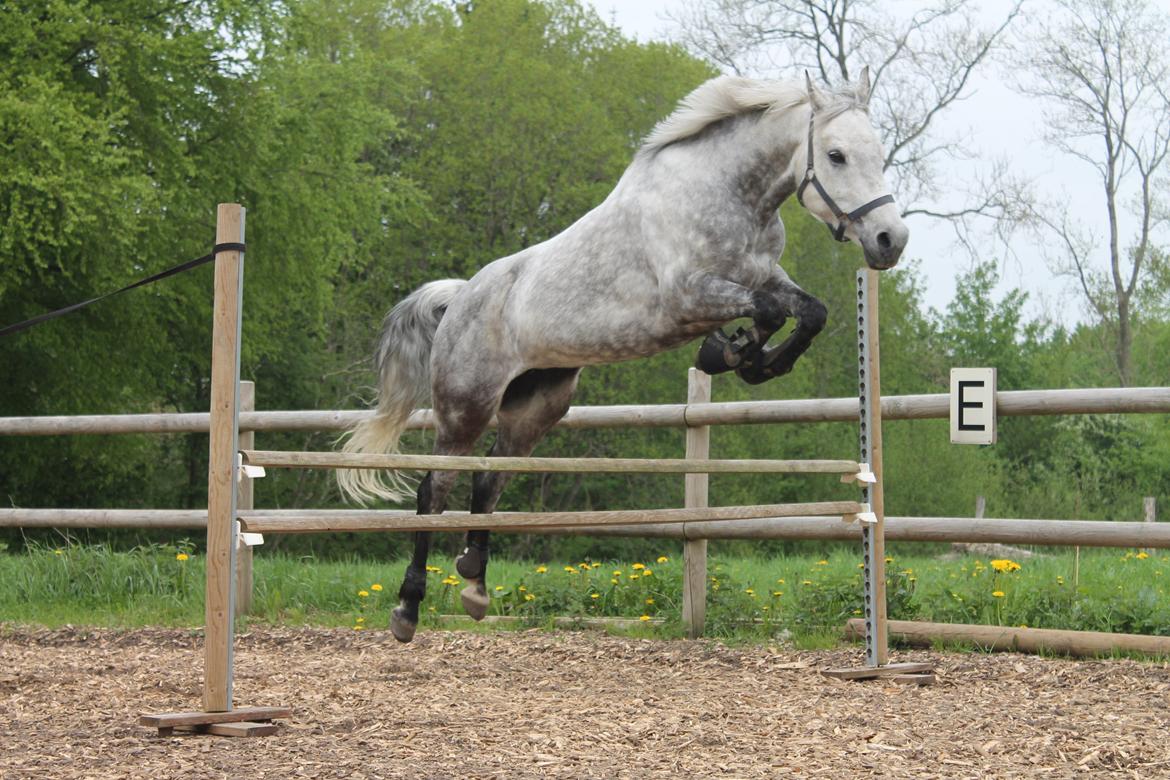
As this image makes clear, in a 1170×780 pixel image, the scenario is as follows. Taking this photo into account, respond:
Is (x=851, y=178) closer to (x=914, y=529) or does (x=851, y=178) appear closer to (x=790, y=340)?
(x=790, y=340)

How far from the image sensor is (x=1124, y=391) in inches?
212

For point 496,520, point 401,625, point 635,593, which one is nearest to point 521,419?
point 401,625

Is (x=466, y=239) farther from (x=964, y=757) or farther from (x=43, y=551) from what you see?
(x=964, y=757)

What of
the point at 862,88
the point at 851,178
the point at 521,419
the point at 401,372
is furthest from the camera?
the point at 401,372

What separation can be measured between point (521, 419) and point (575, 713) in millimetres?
1398

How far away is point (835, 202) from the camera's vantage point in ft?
13.5

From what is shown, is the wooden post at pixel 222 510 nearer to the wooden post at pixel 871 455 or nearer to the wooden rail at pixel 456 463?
the wooden rail at pixel 456 463

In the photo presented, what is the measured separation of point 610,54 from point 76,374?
42.5ft

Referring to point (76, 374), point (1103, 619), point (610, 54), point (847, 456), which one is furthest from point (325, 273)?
point (1103, 619)

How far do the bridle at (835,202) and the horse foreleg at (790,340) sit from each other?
0.24 metres

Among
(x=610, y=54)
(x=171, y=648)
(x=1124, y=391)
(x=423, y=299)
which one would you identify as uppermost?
(x=610, y=54)

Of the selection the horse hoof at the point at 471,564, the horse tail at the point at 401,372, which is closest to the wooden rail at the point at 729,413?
the horse tail at the point at 401,372

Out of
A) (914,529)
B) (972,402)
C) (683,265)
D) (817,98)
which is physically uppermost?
(817,98)

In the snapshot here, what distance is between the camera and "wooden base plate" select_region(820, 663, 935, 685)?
492 cm
